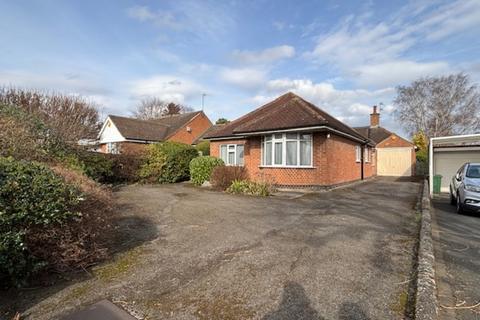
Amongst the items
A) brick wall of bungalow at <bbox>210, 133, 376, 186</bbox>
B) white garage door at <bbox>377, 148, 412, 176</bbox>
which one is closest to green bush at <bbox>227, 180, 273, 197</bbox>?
brick wall of bungalow at <bbox>210, 133, 376, 186</bbox>

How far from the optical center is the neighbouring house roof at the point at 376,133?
2831cm

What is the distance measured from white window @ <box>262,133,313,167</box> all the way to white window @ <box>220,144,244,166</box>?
2979 mm

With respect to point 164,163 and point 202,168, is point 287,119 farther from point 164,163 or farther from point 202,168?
point 164,163

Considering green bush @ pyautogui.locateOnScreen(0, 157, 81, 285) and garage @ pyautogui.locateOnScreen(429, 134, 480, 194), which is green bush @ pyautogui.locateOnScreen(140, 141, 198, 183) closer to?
green bush @ pyautogui.locateOnScreen(0, 157, 81, 285)

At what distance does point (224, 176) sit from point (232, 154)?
12.3 ft

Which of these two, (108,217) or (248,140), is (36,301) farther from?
(248,140)

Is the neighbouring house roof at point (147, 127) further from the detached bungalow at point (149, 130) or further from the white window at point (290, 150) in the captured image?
the white window at point (290, 150)

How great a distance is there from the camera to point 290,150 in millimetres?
13164

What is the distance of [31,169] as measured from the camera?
378 centimetres

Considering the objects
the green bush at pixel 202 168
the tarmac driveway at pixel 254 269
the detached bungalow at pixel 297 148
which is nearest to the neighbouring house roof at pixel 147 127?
the green bush at pixel 202 168


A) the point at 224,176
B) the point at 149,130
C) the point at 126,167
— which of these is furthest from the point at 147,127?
the point at 224,176

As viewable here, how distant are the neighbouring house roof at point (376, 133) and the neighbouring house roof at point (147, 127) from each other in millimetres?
20239

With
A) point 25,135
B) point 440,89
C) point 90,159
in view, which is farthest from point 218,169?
point 440,89

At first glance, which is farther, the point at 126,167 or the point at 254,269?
the point at 126,167
